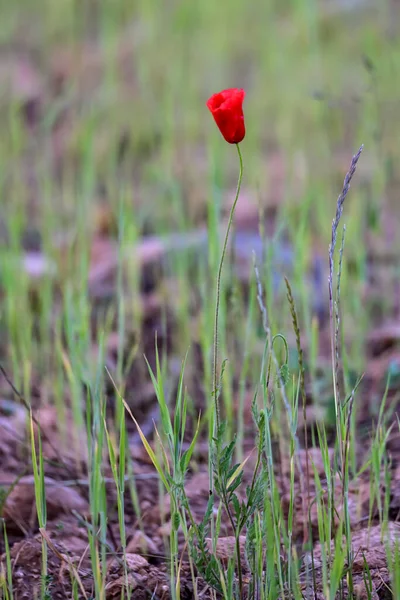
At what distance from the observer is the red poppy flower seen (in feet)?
3.00

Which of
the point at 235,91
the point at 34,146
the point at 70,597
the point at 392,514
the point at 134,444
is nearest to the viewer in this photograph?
the point at 235,91

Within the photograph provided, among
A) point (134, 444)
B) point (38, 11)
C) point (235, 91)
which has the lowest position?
point (134, 444)

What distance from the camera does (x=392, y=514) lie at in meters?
1.27

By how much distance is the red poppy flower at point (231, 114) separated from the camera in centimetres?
92

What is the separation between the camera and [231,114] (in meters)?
0.92

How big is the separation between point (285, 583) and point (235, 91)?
2.00 ft

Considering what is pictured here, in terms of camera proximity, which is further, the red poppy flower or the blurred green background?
the blurred green background

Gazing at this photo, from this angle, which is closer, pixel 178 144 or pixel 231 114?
pixel 231 114

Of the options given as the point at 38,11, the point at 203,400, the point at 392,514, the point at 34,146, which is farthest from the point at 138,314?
the point at 38,11

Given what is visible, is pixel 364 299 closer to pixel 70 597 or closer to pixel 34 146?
pixel 70 597

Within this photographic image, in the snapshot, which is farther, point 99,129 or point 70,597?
point 99,129

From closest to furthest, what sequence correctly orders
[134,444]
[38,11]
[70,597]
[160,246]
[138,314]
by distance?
[70,597], [134,444], [138,314], [160,246], [38,11]

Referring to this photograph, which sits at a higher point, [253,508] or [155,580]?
[253,508]

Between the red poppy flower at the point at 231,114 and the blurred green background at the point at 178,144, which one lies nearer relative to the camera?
the red poppy flower at the point at 231,114
